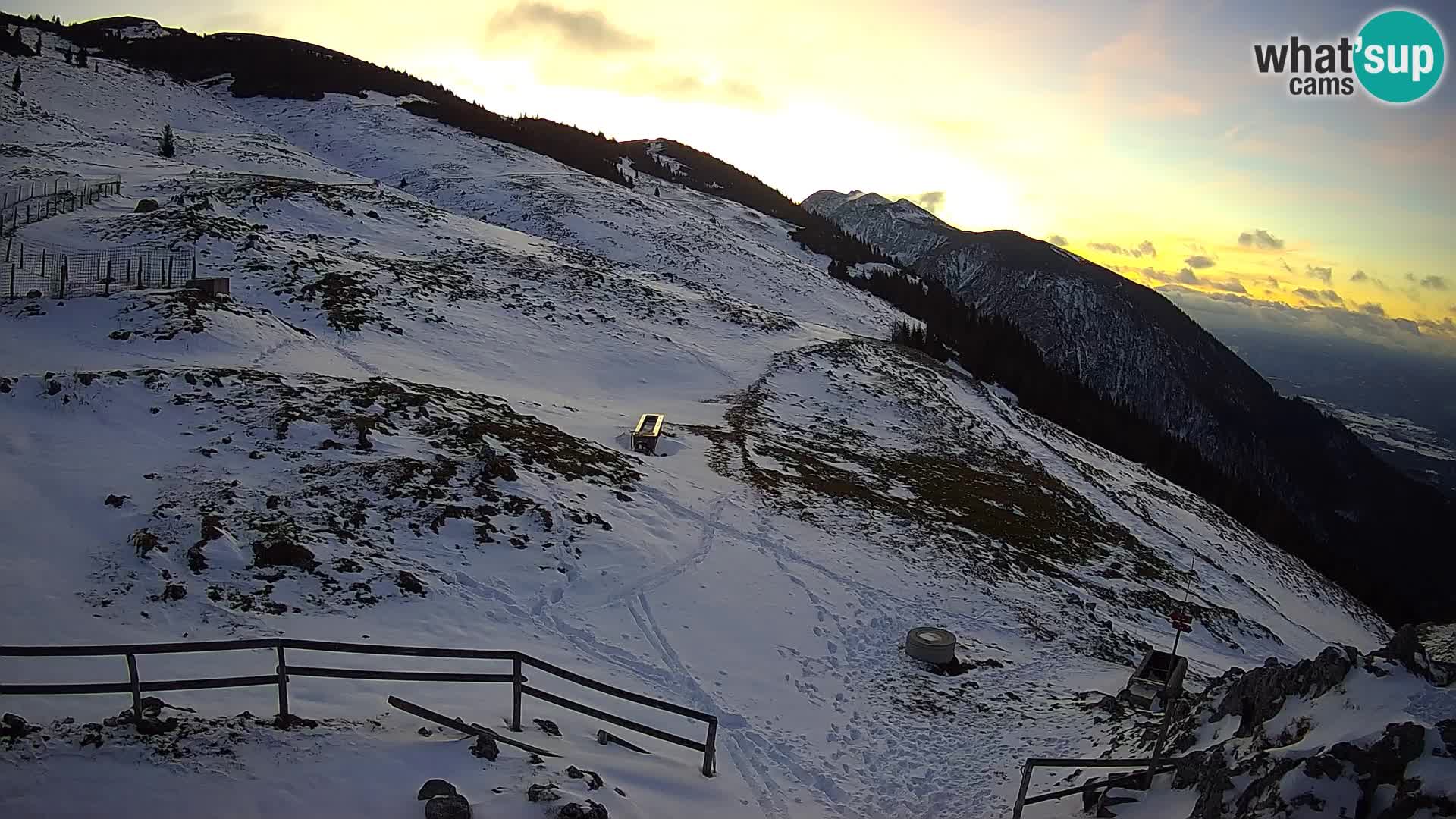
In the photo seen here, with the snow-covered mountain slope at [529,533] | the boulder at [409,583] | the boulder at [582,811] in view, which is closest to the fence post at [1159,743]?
the snow-covered mountain slope at [529,533]

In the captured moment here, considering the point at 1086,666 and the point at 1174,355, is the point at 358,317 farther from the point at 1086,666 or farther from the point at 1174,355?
the point at 1174,355

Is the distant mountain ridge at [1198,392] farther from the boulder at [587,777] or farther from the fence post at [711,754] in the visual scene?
the boulder at [587,777]

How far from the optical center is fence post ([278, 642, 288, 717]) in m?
7.73

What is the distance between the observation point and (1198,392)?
148 metres

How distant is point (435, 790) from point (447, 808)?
1.16 feet

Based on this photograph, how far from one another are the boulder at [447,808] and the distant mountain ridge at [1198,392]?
11596 cm

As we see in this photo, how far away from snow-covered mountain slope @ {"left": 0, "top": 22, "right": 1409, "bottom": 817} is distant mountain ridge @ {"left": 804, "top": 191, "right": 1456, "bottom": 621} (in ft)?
295

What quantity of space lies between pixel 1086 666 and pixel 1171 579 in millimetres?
10871

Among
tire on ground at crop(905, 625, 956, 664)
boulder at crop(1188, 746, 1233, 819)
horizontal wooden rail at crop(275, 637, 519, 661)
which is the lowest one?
tire on ground at crop(905, 625, 956, 664)

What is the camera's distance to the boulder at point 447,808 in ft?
23.1

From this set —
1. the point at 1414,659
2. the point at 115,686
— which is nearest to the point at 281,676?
the point at 115,686

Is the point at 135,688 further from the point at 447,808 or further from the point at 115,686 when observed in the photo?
the point at 447,808

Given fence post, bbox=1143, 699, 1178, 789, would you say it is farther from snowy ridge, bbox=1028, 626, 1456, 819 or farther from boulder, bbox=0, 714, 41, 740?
boulder, bbox=0, 714, 41, 740

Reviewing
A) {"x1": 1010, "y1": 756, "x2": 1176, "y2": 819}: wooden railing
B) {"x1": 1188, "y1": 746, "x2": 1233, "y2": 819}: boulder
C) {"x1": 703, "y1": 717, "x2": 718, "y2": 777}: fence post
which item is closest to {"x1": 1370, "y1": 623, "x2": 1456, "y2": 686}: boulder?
{"x1": 1188, "y1": 746, "x2": 1233, "y2": 819}: boulder
